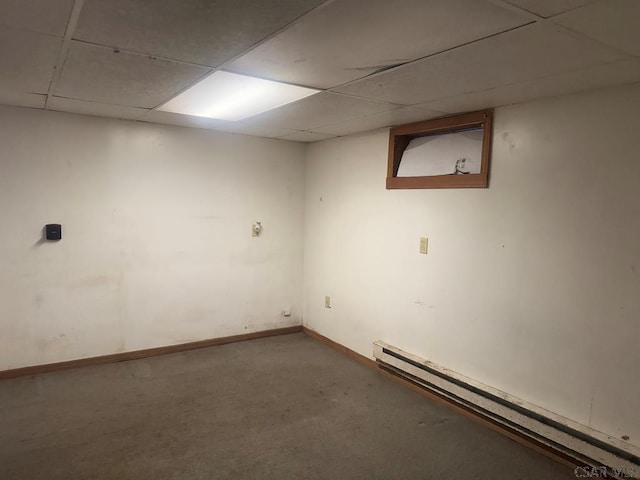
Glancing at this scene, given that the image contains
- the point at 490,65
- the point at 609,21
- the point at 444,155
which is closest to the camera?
the point at 609,21

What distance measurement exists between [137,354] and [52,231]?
1.32 meters

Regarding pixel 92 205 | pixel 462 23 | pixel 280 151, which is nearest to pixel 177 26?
pixel 462 23

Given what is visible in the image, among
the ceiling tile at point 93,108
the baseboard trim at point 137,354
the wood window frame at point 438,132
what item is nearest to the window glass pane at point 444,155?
the wood window frame at point 438,132

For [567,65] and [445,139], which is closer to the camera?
[567,65]

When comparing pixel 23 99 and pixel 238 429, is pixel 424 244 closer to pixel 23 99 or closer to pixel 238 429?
pixel 238 429

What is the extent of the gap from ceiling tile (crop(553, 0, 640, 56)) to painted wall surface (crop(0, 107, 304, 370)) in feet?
10.8

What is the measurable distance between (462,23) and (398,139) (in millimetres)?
2008

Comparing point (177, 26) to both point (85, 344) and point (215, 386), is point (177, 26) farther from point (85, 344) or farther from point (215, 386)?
point (85, 344)

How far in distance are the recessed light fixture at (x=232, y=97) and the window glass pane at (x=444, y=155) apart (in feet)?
3.98

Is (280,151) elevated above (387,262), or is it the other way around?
(280,151)

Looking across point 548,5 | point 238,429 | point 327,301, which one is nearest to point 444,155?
point 548,5

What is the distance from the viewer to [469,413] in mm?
2945

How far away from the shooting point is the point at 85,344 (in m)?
3.61

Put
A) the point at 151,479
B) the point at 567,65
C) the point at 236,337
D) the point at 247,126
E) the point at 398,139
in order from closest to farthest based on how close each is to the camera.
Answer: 1. the point at 567,65
2. the point at 151,479
3. the point at 398,139
4. the point at 247,126
5. the point at 236,337
